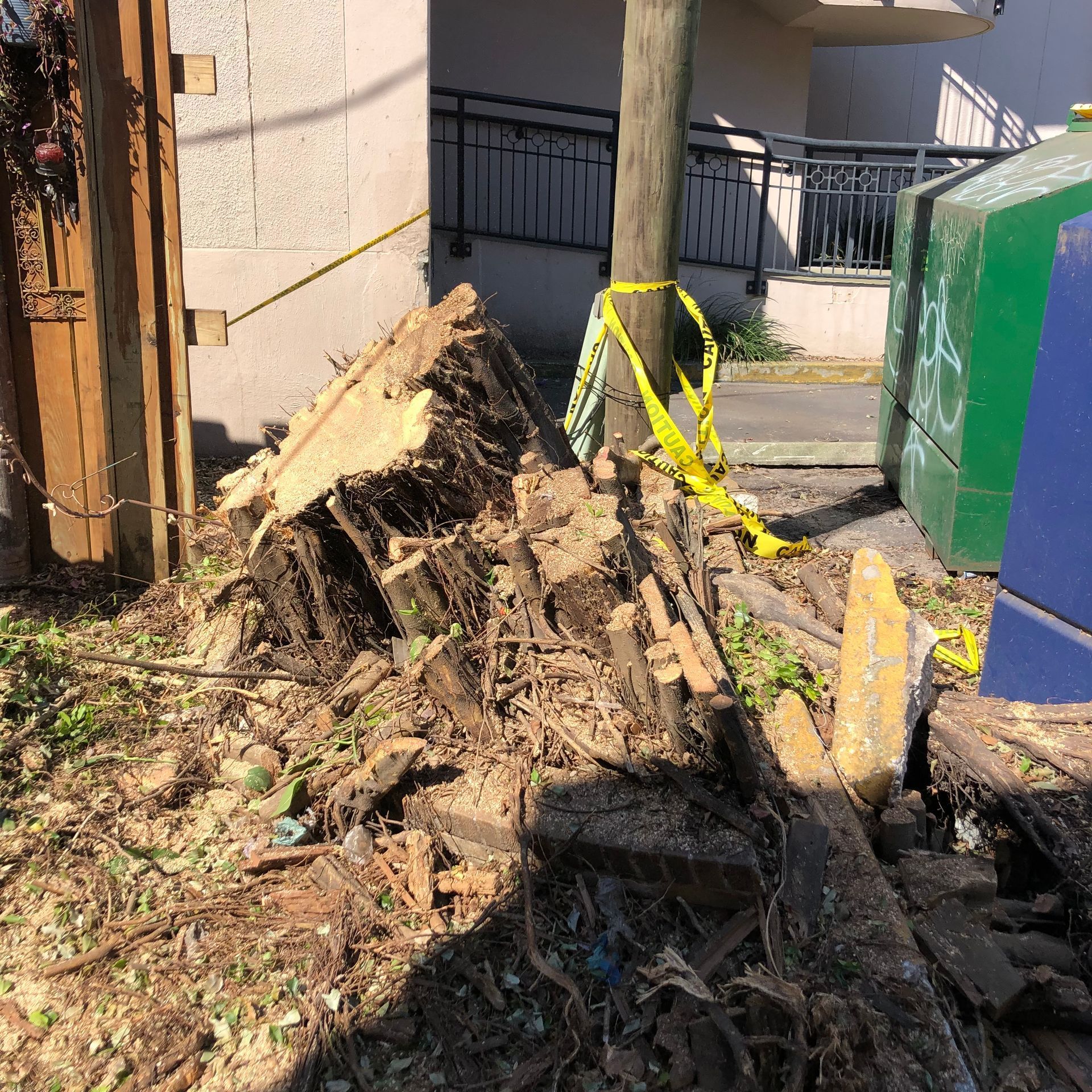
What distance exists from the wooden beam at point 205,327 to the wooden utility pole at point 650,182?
1856 millimetres

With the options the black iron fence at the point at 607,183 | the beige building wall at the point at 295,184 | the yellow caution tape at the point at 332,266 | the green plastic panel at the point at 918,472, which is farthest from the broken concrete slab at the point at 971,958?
the black iron fence at the point at 607,183

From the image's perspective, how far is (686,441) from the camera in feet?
16.9

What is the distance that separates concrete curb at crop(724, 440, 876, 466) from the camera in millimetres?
6984

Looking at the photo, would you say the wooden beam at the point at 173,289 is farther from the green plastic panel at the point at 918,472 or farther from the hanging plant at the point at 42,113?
the green plastic panel at the point at 918,472

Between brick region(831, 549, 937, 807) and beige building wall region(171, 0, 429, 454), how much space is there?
415cm

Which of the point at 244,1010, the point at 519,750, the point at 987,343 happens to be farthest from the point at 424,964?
the point at 987,343

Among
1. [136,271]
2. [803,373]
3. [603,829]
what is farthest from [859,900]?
[803,373]

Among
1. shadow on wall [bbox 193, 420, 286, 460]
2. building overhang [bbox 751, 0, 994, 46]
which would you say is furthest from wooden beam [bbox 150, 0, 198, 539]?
building overhang [bbox 751, 0, 994, 46]

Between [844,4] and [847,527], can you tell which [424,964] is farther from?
[844,4]

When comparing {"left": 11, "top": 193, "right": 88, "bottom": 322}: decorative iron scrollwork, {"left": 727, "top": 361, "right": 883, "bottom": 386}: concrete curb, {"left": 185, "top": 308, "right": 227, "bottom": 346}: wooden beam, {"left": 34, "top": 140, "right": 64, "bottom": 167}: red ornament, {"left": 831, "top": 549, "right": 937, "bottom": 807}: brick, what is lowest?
{"left": 727, "top": 361, "right": 883, "bottom": 386}: concrete curb

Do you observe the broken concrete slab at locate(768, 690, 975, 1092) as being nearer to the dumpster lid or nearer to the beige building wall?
the dumpster lid

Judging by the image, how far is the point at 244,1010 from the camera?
242 cm

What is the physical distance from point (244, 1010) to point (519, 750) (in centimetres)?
105

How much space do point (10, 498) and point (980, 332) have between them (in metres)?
4.55
